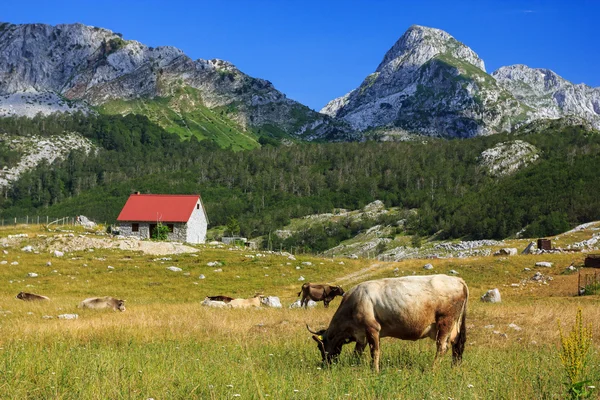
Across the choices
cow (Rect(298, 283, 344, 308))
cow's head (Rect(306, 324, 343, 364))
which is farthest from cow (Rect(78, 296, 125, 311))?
cow's head (Rect(306, 324, 343, 364))

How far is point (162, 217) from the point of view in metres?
82.3

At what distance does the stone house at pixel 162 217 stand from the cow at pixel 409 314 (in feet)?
237

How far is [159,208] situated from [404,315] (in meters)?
77.1

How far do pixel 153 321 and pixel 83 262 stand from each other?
1292 inches

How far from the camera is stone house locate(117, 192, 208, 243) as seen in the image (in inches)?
3246

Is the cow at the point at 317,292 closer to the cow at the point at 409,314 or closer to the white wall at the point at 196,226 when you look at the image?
the cow at the point at 409,314

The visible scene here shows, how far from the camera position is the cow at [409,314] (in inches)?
471

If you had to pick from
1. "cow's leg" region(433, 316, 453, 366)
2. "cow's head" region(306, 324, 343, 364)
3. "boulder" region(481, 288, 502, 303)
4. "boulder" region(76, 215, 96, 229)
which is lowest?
"boulder" region(481, 288, 502, 303)

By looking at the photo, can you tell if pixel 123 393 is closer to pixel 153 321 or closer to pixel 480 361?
pixel 480 361

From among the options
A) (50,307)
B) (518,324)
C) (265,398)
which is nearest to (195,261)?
(50,307)

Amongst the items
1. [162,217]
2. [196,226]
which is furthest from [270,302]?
[196,226]

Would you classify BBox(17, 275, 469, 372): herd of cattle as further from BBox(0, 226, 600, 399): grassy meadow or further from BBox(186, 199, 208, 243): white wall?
BBox(186, 199, 208, 243): white wall

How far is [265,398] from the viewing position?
7891 mm

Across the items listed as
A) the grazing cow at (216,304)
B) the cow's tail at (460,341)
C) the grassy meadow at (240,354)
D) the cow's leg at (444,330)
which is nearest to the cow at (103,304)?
the grassy meadow at (240,354)
